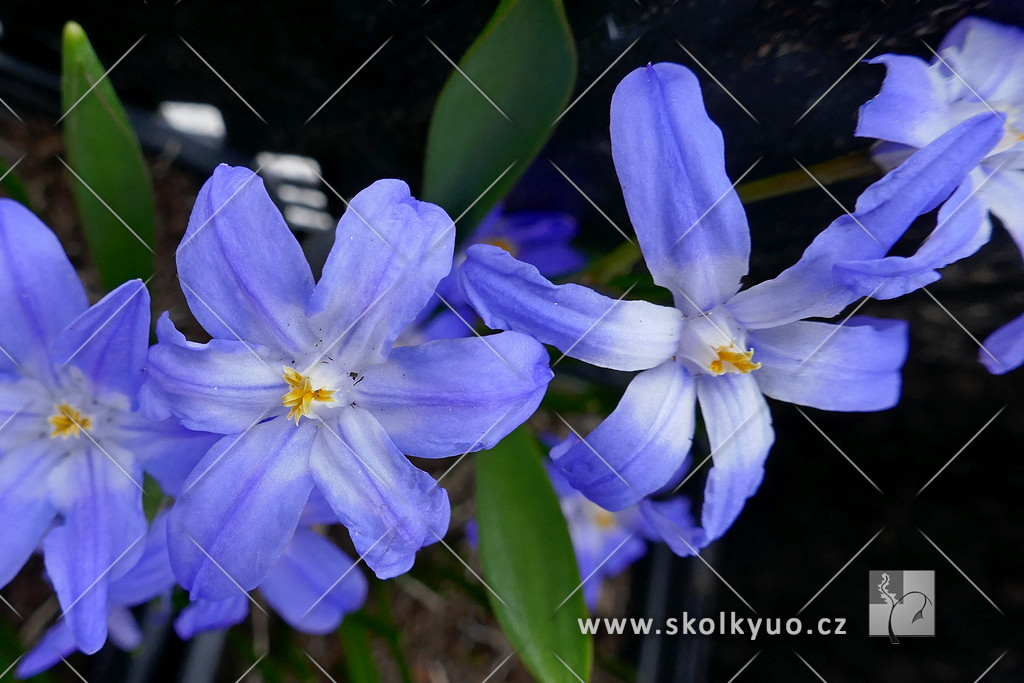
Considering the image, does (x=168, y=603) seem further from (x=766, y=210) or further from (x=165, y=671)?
(x=766, y=210)

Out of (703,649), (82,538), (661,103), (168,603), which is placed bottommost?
(703,649)

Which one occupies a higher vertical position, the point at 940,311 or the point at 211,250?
the point at 211,250

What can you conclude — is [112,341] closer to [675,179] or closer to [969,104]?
[675,179]

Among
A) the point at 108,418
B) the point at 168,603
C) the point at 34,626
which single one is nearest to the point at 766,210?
the point at 108,418

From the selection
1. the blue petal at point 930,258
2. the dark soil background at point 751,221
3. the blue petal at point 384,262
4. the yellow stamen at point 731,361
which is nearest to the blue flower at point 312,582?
the dark soil background at point 751,221

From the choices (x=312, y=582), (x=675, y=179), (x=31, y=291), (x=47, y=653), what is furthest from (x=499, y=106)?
(x=47, y=653)

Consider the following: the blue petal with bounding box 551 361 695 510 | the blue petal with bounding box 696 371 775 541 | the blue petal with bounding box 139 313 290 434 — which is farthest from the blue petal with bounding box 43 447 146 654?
the blue petal with bounding box 696 371 775 541
